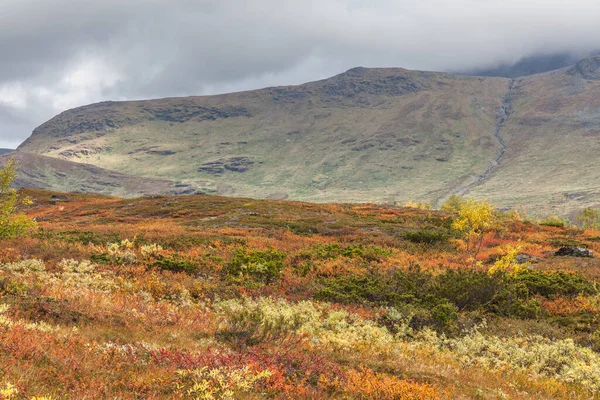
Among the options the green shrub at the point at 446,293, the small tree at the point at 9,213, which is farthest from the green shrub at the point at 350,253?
the small tree at the point at 9,213

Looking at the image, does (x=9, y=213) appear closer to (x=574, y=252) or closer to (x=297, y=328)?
(x=297, y=328)

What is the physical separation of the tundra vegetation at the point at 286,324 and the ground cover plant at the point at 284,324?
0.05 metres

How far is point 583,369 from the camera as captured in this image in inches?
359

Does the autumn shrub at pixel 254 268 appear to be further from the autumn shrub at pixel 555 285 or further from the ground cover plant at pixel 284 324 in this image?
the autumn shrub at pixel 555 285

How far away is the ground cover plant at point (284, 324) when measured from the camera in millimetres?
6176

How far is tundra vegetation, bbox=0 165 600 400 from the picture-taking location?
6180 mm

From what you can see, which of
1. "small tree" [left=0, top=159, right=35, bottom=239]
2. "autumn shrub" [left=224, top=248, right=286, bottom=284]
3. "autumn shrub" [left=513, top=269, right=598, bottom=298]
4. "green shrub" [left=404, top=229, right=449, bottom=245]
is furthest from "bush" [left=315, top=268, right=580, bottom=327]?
"small tree" [left=0, top=159, right=35, bottom=239]

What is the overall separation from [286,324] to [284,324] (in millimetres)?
50

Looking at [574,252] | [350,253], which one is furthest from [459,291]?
[574,252]

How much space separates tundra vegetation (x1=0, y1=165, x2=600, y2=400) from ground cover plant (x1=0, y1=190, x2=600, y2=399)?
47mm

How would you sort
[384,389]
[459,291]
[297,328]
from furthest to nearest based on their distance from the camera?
[459,291] → [297,328] → [384,389]

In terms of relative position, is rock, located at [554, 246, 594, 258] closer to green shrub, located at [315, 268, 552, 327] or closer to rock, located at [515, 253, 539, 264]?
rock, located at [515, 253, 539, 264]

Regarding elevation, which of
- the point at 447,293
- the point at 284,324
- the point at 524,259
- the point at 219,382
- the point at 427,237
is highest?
the point at 219,382

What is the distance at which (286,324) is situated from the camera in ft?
32.2
